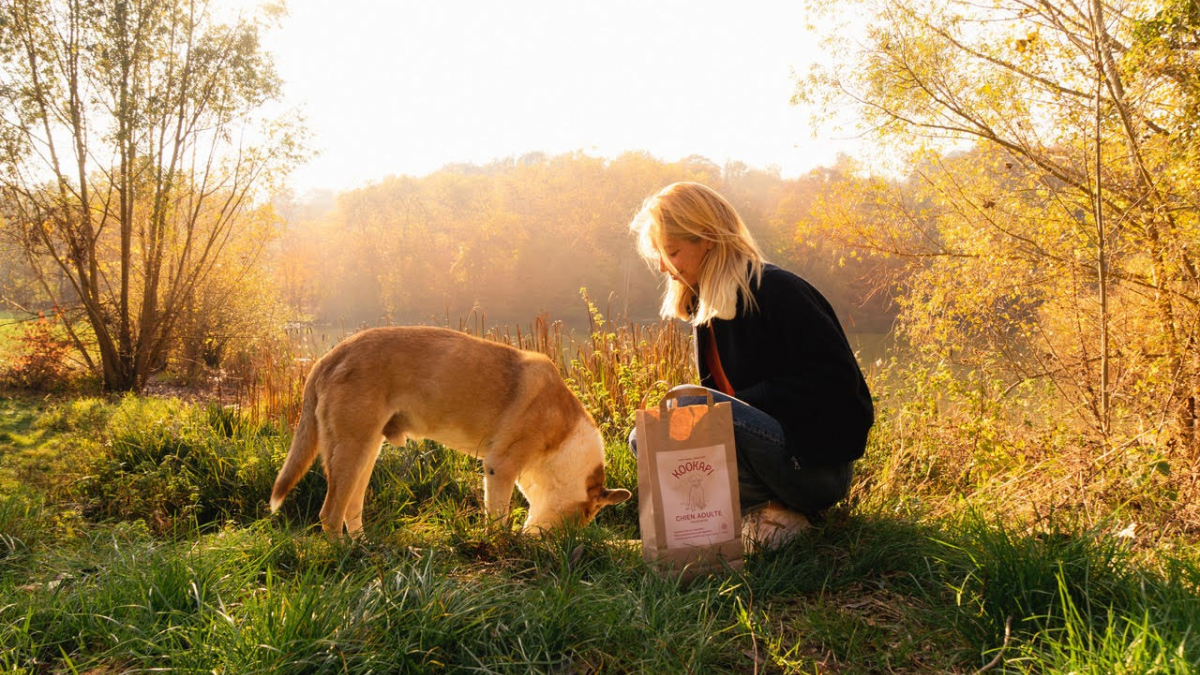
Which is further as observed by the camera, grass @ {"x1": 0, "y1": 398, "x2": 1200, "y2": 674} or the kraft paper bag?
the kraft paper bag

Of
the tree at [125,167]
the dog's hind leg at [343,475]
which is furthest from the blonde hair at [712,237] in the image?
the tree at [125,167]

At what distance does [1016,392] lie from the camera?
19.1 feet

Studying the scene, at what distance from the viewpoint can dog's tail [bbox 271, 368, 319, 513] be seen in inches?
139

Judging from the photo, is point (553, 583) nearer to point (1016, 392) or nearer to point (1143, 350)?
point (1143, 350)

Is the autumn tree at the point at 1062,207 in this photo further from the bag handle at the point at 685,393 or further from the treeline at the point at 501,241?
the treeline at the point at 501,241

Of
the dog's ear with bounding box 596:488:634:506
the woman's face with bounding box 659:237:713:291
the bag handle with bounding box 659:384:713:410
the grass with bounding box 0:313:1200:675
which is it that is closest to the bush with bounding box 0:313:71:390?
the grass with bounding box 0:313:1200:675

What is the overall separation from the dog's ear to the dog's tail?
1.75 metres

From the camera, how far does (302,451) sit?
3.66 meters

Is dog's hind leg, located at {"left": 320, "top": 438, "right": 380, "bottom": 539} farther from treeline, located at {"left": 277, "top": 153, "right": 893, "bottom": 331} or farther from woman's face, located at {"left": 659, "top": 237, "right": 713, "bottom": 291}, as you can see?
treeline, located at {"left": 277, "top": 153, "right": 893, "bottom": 331}

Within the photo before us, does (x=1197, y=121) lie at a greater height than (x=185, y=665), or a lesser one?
greater

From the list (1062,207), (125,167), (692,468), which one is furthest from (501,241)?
(692,468)

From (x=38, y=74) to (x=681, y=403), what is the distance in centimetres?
1005

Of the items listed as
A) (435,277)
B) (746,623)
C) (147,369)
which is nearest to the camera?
(746,623)

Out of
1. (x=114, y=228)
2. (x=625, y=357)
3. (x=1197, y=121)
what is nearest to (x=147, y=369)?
(x=114, y=228)
